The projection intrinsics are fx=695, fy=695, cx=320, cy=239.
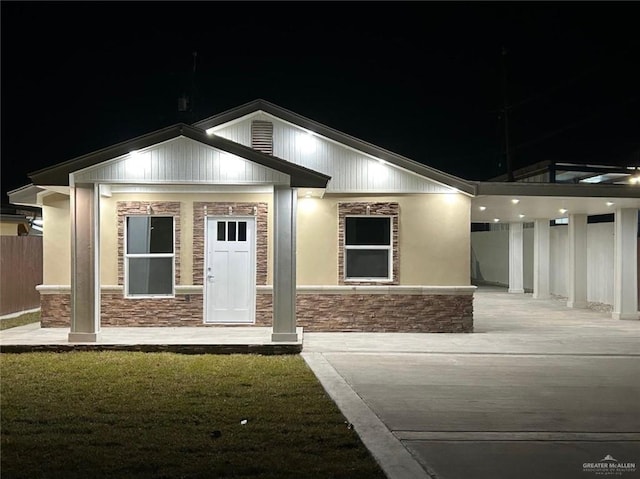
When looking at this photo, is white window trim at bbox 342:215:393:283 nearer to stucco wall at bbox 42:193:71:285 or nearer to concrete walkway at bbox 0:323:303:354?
concrete walkway at bbox 0:323:303:354

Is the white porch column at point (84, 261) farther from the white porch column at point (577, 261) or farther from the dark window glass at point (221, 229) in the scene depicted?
the white porch column at point (577, 261)

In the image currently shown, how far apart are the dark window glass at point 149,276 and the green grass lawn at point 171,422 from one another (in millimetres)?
3825

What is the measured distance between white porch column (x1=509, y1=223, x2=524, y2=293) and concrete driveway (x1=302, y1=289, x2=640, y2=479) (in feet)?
36.3

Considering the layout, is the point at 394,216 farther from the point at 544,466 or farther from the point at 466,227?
the point at 544,466

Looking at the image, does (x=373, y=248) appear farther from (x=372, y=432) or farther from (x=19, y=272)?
(x=19, y=272)

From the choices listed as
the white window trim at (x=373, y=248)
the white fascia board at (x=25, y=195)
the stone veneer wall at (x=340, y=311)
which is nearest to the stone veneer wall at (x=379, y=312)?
the stone veneer wall at (x=340, y=311)

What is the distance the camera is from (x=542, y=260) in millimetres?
23703

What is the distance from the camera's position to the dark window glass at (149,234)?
1447cm

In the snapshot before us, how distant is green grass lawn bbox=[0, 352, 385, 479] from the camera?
5680 mm

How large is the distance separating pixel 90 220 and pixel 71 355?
7.57 feet

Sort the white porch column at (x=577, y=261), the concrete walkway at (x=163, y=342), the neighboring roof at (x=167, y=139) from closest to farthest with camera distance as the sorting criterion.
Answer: the neighboring roof at (x=167, y=139), the concrete walkway at (x=163, y=342), the white porch column at (x=577, y=261)

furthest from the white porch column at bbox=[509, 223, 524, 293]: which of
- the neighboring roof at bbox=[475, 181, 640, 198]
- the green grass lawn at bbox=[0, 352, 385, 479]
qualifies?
the green grass lawn at bbox=[0, 352, 385, 479]

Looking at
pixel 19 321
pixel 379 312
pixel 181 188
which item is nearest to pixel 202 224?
pixel 181 188

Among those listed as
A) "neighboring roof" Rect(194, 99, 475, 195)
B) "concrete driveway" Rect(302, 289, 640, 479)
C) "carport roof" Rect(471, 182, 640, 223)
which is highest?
"neighboring roof" Rect(194, 99, 475, 195)
